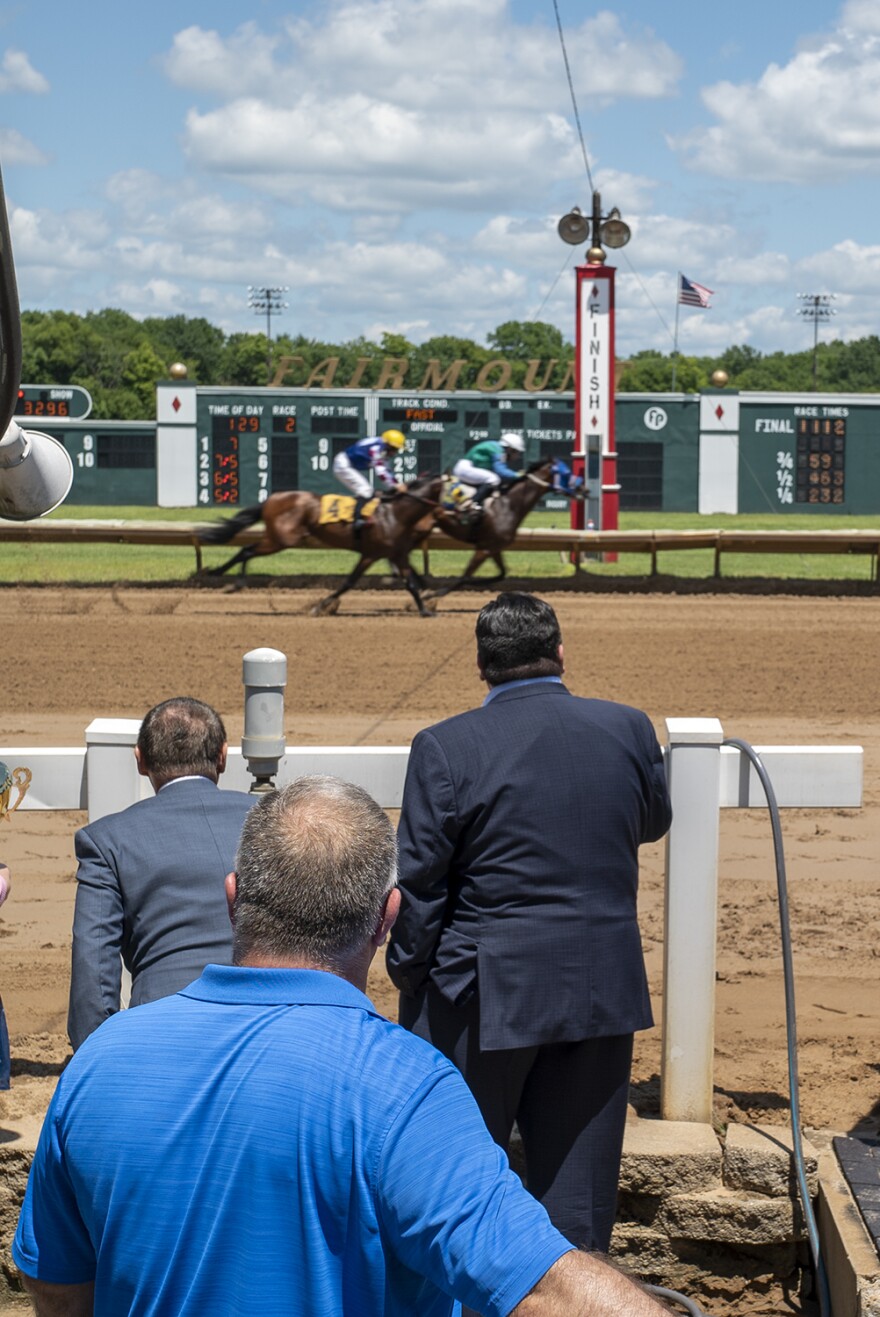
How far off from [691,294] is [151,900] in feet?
96.5

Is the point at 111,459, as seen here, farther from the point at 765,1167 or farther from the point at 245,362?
the point at 245,362

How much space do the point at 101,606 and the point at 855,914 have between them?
1162 centimetres

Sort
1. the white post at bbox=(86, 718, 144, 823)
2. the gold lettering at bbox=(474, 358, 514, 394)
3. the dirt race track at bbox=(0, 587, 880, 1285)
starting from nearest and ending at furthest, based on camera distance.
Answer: the white post at bbox=(86, 718, 144, 823) < the dirt race track at bbox=(0, 587, 880, 1285) < the gold lettering at bbox=(474, 358, 514, 394)

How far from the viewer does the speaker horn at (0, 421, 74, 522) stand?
229 cm

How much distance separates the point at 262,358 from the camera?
81.7 metres

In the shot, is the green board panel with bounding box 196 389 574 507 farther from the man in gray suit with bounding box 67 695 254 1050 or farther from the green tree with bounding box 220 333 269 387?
the green tree with bounding box 220 333 269 387

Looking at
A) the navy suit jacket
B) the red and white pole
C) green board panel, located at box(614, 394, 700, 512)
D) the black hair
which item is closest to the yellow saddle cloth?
the red and white pole

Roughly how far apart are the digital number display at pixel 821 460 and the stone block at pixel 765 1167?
2792 cm

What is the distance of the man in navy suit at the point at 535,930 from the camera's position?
2688 millimetres

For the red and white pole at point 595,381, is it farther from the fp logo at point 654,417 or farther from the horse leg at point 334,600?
the fp logo at point 654,417

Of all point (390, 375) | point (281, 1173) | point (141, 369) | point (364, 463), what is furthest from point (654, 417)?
Answer: point (141, 369)

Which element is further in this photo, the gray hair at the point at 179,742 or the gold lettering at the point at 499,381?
the gold lettering at the point at 499,381

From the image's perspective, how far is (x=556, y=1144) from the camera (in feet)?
8.98

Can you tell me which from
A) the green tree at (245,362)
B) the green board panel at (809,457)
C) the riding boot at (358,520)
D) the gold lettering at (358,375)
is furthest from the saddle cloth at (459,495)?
the green tree at (245,362)
